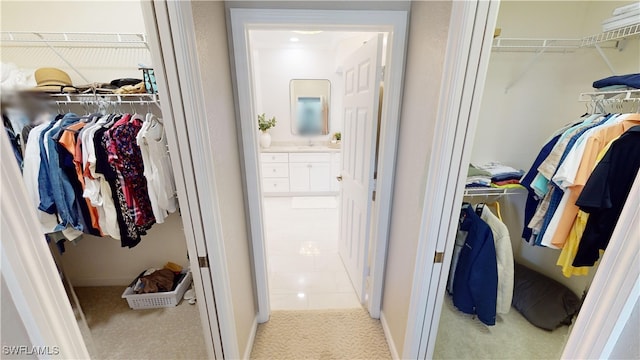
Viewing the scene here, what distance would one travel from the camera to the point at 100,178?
129cm

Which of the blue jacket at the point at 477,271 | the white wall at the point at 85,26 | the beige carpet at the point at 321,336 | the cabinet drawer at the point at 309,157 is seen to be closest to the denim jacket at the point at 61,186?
the white wall at the point at 85,26

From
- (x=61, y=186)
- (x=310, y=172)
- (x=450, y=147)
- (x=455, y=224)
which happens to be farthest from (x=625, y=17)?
(x=310, y=172)

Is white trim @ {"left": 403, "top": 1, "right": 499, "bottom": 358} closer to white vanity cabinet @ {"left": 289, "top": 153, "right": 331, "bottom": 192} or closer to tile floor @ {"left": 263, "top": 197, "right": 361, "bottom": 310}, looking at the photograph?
tile floor @ {"left": 263, "top": 197, "right": 361, "bottom": 310}

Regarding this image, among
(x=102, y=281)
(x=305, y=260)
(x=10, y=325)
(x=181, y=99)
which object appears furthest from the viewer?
(x=305, y=260)

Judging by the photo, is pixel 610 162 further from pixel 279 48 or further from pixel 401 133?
pixel 279 48

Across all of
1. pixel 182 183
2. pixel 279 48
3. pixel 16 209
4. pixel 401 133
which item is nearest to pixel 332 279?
pixel 401 133

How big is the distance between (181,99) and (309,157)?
322cm

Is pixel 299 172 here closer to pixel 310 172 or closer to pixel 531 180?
pixel 310 172

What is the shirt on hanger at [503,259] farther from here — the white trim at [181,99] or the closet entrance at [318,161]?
the white trim at [181,99]

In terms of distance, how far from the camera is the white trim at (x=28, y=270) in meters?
0.37

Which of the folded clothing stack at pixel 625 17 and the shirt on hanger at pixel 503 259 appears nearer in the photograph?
the folded clothing stack at pixel 625 17

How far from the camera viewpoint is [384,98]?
4.51 feet

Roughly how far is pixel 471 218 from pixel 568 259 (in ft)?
1.58

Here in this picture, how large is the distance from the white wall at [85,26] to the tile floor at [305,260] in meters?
1.93
